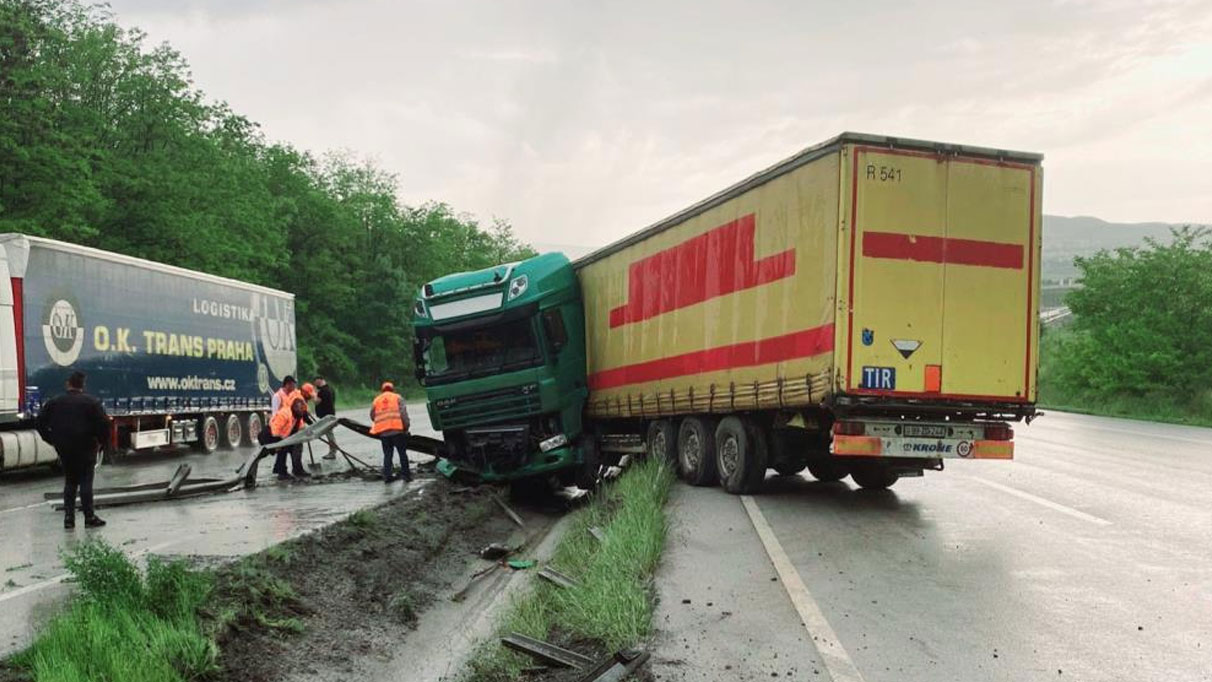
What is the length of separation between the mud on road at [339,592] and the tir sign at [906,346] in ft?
16.0

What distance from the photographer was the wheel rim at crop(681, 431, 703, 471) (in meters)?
12.4

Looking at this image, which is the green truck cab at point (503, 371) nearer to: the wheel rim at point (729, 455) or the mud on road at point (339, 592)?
the mud on road at point (339, 592)

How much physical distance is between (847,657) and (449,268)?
246ft

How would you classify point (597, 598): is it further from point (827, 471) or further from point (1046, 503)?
point (827, 471)

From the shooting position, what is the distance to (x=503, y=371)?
13922mm

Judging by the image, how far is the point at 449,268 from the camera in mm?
78438

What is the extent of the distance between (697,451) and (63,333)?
11164mm

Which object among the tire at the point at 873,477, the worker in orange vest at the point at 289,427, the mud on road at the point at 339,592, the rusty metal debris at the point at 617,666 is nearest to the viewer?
the rusty metal debris at the point at 617,666

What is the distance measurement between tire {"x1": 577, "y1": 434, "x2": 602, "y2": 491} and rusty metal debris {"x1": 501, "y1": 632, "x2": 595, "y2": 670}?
8.57 m

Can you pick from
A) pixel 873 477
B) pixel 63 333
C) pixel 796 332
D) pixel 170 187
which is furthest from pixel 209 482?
pixel 170 187

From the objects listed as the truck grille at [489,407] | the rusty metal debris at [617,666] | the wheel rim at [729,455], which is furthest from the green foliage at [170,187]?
the rusty metal debris at [617,666]

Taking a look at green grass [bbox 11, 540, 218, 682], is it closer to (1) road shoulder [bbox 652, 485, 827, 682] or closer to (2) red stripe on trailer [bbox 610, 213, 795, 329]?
(1) road shoulder [bbox 652, 485, 827, 682]

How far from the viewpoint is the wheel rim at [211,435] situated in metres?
Result: 22.1

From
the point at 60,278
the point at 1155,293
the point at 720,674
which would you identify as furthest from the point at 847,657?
the point at 1155,293
